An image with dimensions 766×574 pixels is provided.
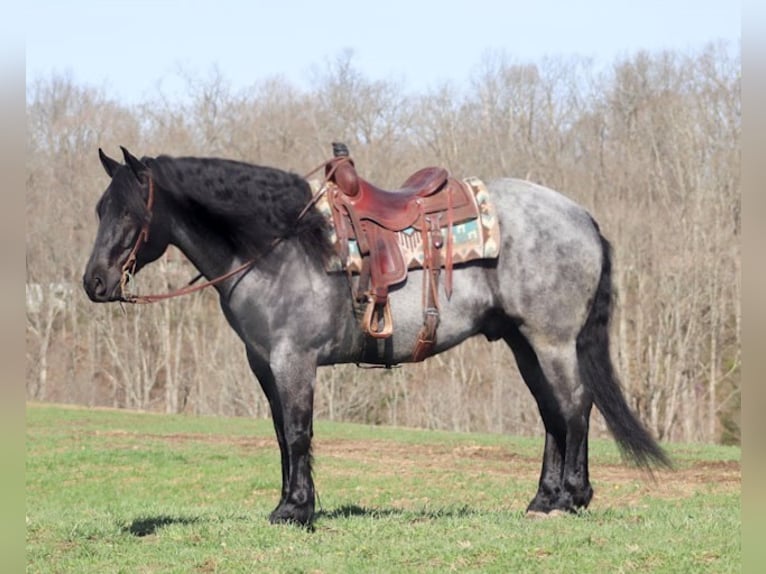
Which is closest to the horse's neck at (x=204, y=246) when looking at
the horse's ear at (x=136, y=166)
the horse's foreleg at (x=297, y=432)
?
the horse's ear at (x=136, y=166)

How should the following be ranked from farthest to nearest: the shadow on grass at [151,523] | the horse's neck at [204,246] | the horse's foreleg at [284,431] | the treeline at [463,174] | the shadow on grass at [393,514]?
the treeline at [463,174] < the shadow on grass at [393,514] < the horse's neck at [204,246] < the shadow on grass at [151,523] < the horse's foreleg at [284,431]

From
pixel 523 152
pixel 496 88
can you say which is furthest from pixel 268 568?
pixel 496 88

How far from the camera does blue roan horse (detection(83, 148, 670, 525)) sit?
24.3 ft

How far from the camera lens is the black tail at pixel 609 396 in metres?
8.17

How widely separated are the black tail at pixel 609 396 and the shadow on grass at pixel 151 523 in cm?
311

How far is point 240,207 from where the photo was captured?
299 inches

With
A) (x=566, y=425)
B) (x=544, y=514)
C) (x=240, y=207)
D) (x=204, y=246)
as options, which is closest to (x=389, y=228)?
(x=240, y=207)

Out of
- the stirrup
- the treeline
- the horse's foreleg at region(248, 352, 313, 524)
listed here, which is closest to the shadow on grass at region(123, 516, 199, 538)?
the horse's foreleg at region(248, 352, 313, 524)

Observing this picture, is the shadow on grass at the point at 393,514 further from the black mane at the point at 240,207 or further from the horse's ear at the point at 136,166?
the horse's ear at the point at 136,166

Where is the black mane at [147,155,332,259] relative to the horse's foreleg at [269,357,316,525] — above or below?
above

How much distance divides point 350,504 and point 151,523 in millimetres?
4791

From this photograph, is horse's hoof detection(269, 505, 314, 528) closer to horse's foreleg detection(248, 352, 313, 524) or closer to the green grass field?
horse's foreleg detection(248, 352, 313, 524)

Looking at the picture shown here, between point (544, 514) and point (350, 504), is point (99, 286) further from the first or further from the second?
point (350, 504)

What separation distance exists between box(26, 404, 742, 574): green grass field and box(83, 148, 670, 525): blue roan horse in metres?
0.67
